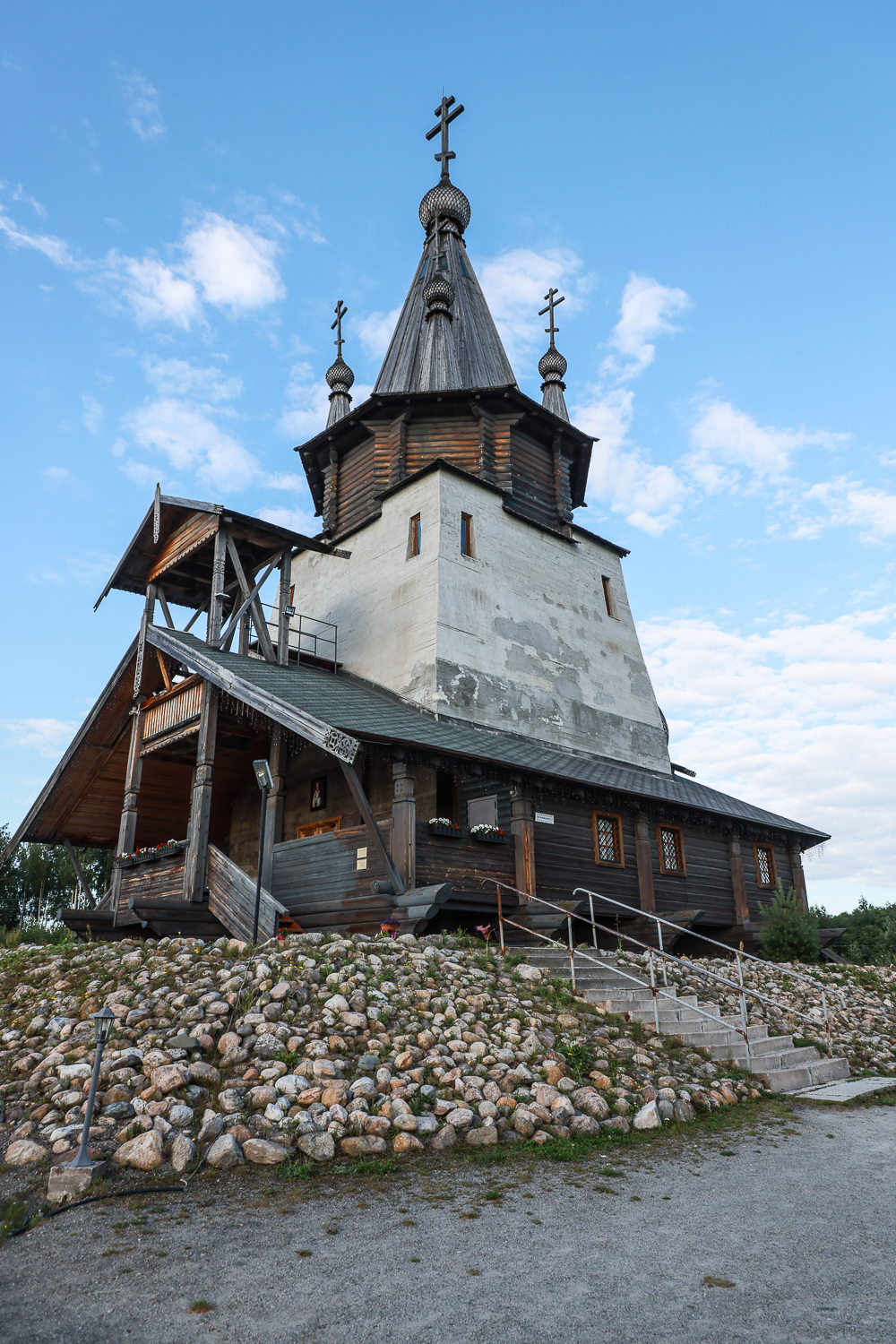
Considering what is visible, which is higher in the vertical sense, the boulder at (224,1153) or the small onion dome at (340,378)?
the small onion dome at (340,378)

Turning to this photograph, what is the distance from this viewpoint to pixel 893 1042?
13.9 m

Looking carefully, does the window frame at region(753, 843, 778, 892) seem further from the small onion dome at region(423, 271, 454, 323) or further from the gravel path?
the small onion dome at region(423, 271, 454, 323)

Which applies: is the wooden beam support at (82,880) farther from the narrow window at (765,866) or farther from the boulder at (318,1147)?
the narrow window at (765,866)

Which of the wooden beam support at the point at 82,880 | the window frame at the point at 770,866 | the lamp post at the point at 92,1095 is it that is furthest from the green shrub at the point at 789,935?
the wooden beam support at the point at 82,880

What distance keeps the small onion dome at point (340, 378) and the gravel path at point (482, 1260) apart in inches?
1128

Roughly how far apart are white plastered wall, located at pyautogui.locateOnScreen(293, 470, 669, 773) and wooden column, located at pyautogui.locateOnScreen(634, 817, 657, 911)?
3.87 metres

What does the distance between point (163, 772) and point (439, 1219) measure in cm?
1455

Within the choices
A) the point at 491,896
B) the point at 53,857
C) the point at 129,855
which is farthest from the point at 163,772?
the point at 53,857

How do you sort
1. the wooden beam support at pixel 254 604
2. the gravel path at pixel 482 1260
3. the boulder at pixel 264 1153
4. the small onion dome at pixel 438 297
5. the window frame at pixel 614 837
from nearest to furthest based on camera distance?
the gravel path at pixel 482 1260
the boulder at pixel 264 1153
the window frame at pixel 614 837
the wooden beam support at pixel 254 604
the small onion dome at pixel 438 297

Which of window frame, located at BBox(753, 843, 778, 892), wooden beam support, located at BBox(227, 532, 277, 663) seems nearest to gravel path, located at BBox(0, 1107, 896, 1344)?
wooden beam support, located at BBox(227, 532, 277, 663)

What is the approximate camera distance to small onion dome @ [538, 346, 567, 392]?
3172 centimetres

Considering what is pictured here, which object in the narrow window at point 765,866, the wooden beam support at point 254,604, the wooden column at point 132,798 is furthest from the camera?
the narrow window at point 765,866

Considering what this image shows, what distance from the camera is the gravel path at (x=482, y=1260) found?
179 inches

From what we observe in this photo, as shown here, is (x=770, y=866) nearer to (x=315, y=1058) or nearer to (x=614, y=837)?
(x=614, y=837)
